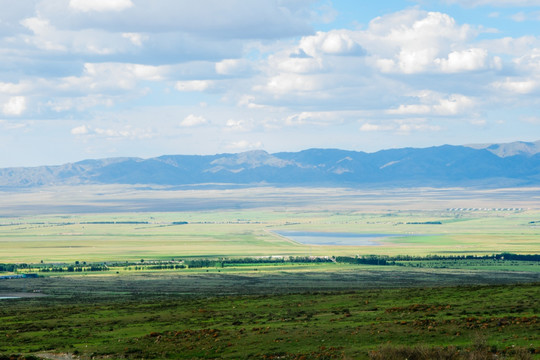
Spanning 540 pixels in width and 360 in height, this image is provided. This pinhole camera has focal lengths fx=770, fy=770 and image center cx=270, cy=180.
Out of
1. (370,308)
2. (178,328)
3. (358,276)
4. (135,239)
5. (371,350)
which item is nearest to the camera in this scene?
(371,350)

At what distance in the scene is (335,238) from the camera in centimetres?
18000

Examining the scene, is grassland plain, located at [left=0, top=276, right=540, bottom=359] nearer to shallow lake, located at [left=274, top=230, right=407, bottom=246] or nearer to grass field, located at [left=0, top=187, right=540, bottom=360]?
grass field, located at [left=0, top=187, right=540, bottom=360]

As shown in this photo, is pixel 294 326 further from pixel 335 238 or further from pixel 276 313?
pixel 335 238

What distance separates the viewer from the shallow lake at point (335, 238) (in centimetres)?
16525

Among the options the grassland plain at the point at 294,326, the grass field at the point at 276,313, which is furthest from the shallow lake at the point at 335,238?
the grassland plain at the point at 294,326

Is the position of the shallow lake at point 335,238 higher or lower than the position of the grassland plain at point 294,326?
higher

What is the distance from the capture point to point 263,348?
Result: 38719mm

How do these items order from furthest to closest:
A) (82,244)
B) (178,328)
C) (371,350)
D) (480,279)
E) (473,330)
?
1. (82,244)
2. (480,279)
3. (178,328)
4. (473,330)
5. (371,350)

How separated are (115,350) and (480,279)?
199 feet

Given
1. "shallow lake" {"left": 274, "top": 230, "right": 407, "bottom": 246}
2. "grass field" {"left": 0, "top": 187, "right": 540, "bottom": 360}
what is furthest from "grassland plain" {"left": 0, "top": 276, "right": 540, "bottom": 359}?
"shallow lake" {"left": 274, "top": 230, "right": 407, "bottom": 246}

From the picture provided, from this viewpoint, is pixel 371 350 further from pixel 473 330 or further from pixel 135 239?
pixel 135 239

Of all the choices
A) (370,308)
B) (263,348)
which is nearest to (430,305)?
(370,308)

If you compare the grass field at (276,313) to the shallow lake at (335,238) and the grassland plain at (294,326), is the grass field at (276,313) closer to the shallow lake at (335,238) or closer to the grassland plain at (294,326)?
the grassland plain at (294,326)

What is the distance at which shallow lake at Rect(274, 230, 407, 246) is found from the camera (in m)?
165
